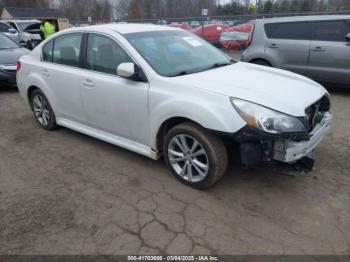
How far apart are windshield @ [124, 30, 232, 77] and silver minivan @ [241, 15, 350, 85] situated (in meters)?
3.62

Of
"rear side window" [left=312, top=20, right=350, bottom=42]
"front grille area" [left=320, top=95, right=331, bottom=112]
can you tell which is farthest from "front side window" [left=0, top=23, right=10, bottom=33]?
"front grille area" [left=320, top=95, right=331, bottom=112]

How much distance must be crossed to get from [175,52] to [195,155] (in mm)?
1342

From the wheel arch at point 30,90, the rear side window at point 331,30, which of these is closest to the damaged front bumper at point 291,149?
the wheel arch at point 30,90

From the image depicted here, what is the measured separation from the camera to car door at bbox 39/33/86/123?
4578 millimetres

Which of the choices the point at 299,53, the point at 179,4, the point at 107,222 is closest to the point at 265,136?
the point at 107,222

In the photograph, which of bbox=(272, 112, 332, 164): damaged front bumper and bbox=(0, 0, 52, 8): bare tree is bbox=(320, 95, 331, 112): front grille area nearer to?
bbox=(272, 112, 332, 164): damaged front bumper

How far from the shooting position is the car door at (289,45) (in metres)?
7.54

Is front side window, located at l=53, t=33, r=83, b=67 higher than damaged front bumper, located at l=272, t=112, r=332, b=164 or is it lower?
higher

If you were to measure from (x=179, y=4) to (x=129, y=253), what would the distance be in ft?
135

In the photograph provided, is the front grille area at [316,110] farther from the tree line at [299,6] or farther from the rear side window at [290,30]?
the tree line at [299,6]

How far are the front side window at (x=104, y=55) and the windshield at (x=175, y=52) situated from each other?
0.18 metres

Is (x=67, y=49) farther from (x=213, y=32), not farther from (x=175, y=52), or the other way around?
(x=213, y=32)

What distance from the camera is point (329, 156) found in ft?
14.3

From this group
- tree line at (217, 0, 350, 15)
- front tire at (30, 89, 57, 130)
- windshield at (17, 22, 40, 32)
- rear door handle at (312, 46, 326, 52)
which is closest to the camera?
front tire at (30, 89, 57, 130)
